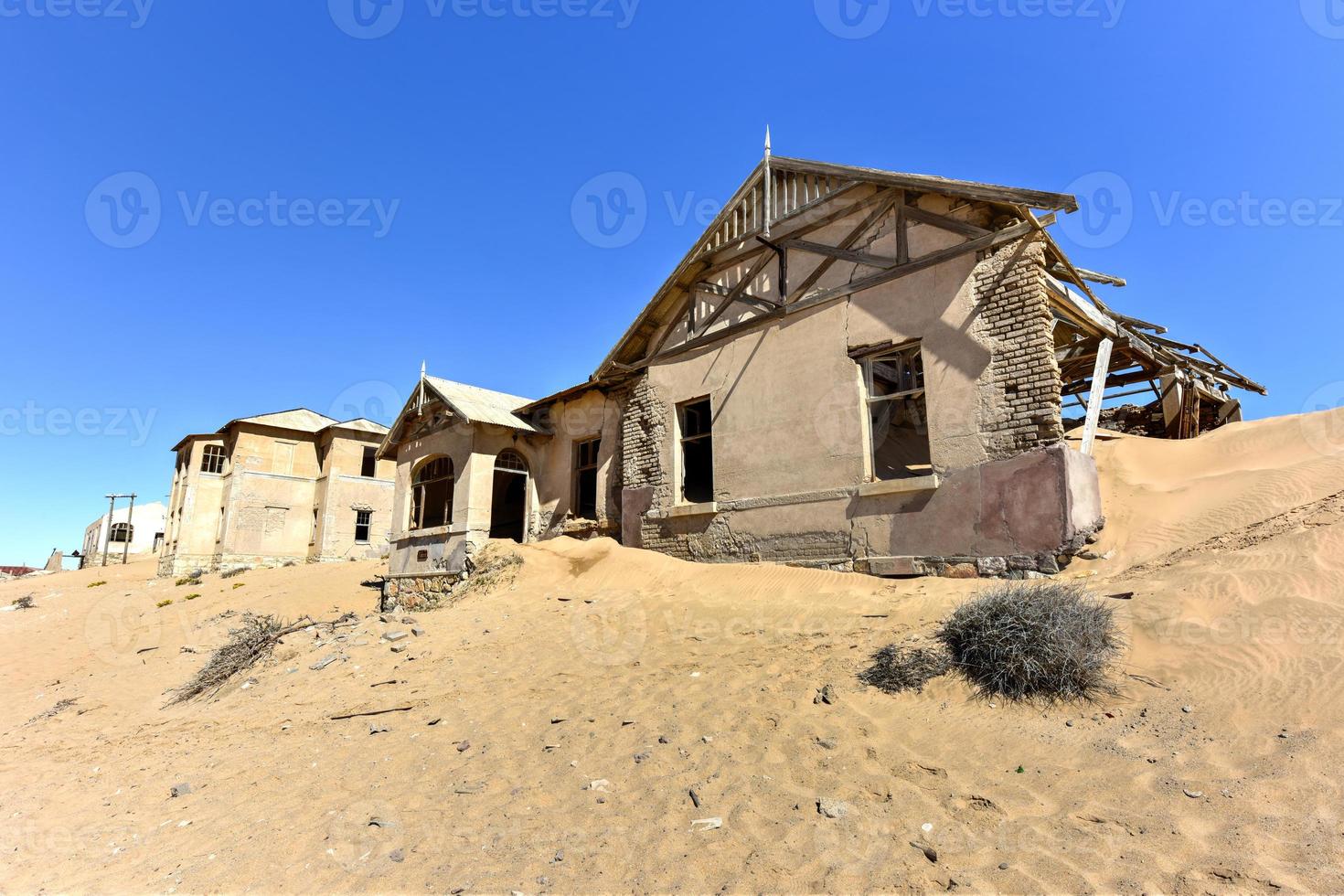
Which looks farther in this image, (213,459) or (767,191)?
(213,459)

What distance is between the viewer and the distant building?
44.4 m

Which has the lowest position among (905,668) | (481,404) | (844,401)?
(905,668)

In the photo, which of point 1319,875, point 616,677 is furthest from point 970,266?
point 1319,875

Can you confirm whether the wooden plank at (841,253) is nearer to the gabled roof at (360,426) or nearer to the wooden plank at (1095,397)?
the wooden plank at (1095,397)

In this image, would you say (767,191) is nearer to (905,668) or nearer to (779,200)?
(779,200)

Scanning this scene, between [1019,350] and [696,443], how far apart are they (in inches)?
305

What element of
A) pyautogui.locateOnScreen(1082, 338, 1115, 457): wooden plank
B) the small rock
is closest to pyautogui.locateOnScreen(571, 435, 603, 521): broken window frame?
pyautogui.locateOnScreen(1082, 338, 1115, 457): wooden plank

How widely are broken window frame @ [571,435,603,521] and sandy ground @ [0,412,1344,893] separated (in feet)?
23.0

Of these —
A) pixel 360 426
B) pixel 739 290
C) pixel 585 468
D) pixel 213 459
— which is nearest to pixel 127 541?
pixel 213 459

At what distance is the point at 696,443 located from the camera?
15391 millimetres

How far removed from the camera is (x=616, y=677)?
22.8ft

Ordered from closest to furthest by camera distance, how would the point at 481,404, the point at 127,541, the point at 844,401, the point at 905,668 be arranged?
the point at 905,668
the point at 844,401
the point at 481,404
the point at 127,541

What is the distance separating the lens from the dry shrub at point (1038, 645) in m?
4.96

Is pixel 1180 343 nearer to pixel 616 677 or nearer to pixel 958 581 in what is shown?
pixel 958 581
